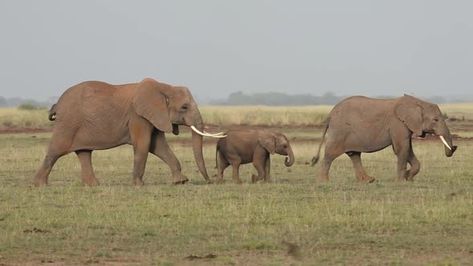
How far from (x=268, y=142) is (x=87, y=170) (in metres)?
3.92

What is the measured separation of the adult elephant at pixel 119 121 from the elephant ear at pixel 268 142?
6.16 ft

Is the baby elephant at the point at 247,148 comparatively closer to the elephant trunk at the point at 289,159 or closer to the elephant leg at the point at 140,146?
the elephant trunk at the point at 289,159

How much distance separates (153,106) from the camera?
2066 centimetres

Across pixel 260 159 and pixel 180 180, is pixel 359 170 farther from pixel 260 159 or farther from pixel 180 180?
pixel 180 180

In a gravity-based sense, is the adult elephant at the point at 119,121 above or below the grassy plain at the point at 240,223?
above

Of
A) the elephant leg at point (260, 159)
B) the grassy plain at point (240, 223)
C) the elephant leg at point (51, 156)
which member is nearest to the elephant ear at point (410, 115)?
the grassy plain at point (240, 223)

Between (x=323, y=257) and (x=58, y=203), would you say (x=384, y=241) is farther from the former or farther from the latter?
(x=58, y=203)

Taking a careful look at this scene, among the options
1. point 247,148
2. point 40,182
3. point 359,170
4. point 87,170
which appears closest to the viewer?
point 40,182

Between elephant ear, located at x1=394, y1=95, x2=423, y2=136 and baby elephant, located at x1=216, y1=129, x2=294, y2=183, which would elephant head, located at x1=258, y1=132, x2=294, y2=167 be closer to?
baby elephant, located at x1=216, y1=129, x2=294, y2=183

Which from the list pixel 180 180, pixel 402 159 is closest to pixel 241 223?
pixel 180 180

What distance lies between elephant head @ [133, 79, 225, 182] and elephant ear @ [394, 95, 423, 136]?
3474 mm

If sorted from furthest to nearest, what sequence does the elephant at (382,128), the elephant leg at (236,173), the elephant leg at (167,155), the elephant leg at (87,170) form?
the elephant leg at (236,173) → the elephant at (382,128) → the elephant leg at (87,170) → the elephant leg at (167,155)

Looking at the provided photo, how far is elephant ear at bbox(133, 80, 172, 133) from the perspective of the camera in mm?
20594

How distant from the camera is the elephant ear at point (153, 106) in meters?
20.6
